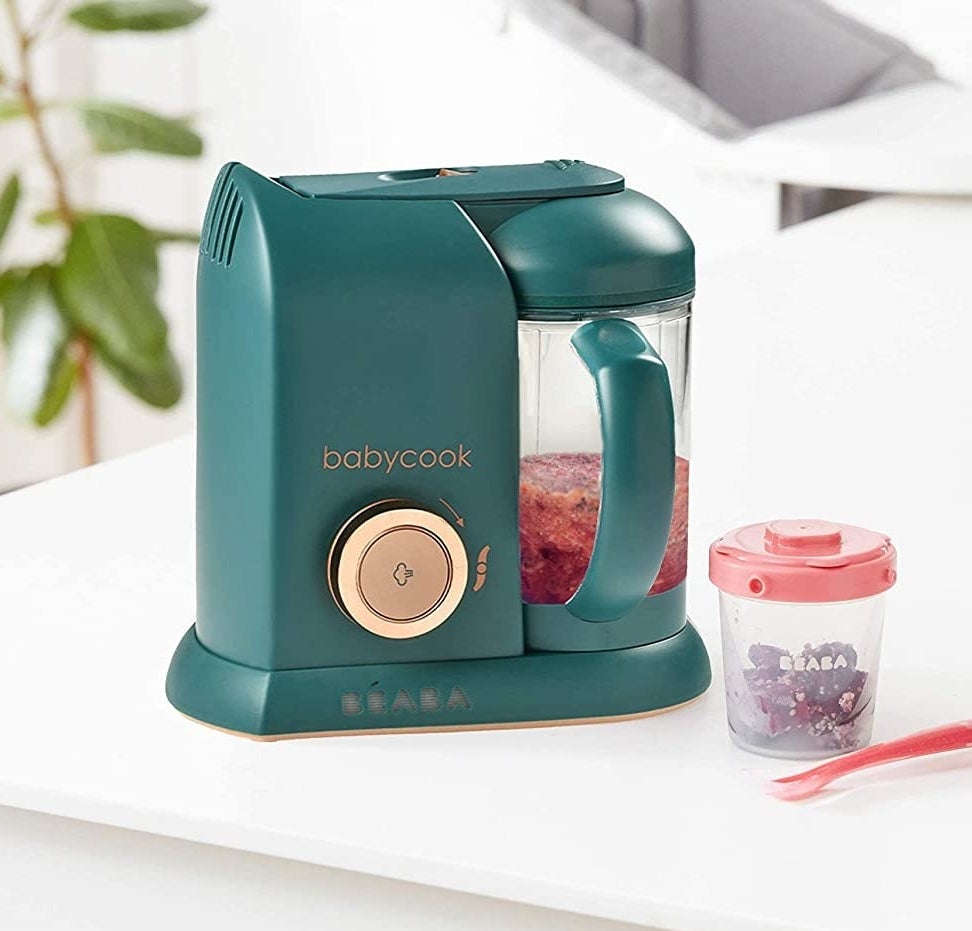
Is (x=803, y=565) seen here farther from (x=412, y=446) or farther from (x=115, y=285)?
(x=115, y=285)

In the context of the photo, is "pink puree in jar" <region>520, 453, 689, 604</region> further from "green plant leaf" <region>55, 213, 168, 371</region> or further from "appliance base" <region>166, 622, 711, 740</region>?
"green plant leaf" <region>55, 213, 168, 371</region>

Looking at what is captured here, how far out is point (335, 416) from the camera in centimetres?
68

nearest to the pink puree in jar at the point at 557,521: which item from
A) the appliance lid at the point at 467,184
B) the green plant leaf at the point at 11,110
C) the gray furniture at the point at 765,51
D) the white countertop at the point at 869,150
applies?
the appliance lid at the point at 467,184

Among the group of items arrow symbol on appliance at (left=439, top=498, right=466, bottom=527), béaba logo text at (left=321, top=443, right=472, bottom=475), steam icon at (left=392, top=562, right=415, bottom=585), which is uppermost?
béaba logo text at (left=321, top=443, right=472, bottom=475)

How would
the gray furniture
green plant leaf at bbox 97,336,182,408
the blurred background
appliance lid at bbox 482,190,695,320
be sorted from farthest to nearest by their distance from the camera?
green plant leaf at bbox 97,336,182,408 → the gray furniture → the blurred background → appliance lid at bbox 482,190,695,320

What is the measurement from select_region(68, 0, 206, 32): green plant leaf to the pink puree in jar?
218cm

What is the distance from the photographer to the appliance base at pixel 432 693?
69 centimetres

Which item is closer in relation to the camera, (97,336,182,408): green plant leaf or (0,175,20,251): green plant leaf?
(0,175,20,251): green plant leaf

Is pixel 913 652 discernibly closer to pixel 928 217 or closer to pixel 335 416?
pixel 335 416

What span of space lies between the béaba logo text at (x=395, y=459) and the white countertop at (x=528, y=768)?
4.5 inches

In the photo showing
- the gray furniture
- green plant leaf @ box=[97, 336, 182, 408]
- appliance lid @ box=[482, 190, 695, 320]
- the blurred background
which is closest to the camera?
appliance lid @ box=[482, 190, 695, 320]

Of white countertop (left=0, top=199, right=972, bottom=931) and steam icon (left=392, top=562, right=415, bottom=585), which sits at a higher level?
steam icon (left=392, top=562, right=415, bottom=585)

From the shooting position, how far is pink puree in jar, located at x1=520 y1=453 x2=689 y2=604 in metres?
Answer: 0.70

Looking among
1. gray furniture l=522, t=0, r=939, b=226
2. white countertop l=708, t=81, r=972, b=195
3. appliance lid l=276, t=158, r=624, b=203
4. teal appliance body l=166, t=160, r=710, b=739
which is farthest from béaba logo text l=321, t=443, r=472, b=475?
gray furniture l=522, t=0, r=939, b=226
